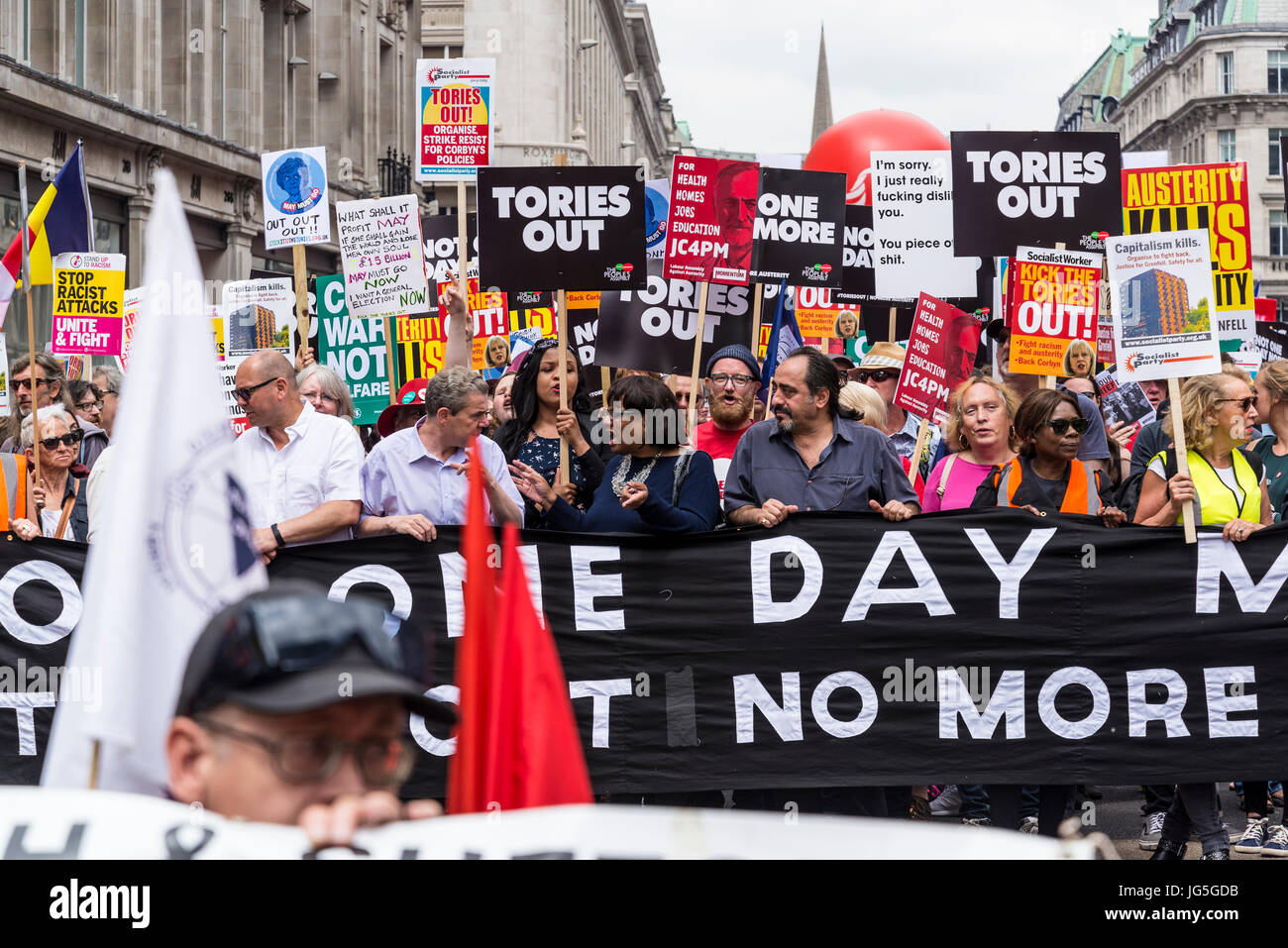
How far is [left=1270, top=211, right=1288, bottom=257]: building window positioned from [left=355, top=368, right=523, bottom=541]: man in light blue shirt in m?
87.9

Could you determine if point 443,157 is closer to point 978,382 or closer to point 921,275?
point 921,275

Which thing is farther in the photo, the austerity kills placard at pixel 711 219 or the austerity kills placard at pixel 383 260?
the austerity kills placard at pixel 383 260

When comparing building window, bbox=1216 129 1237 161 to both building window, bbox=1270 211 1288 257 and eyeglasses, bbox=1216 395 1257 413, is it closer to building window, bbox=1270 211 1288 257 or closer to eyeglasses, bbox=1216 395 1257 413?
building window, bbox=1270 211 1288 257

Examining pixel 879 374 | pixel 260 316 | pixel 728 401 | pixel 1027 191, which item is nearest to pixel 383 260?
pixel 260 316

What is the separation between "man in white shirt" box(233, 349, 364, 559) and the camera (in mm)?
6516

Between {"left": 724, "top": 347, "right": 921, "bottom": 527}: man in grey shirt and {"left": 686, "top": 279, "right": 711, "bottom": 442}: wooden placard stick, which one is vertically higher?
{"left": 686, "top": 279, "right": 711, "bottom": 442}: wooden placard stick

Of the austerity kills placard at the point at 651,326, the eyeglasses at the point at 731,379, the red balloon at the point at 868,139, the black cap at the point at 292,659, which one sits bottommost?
the black cap at the point at 292,659

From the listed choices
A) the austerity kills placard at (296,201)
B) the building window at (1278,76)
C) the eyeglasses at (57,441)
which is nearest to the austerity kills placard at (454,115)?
the austerity kills placard at (296,201)

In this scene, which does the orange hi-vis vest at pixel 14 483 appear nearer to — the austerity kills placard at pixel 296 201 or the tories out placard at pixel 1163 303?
the austerity kills placard at pixel 296 201

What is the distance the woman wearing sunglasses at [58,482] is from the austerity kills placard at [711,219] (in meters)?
3.47

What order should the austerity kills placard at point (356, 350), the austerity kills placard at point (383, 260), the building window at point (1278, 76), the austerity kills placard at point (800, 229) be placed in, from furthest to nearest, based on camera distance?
the building window at point (1278, 76)
the austerity kills placard at point (356, 350)
the austerity kills placard at point (383, 260)
the austerity kills placard at point (800, 229)

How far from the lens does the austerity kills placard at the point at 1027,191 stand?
911 cm

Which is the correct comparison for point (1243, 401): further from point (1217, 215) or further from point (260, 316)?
point (260, 316)

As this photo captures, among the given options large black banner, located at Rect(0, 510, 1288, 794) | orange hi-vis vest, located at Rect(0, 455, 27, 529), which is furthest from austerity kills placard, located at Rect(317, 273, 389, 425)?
large black banner, located at Rect(0, 510, 1288, 794)
